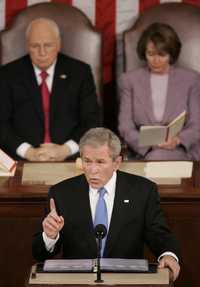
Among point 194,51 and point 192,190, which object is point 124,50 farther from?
point 192,190

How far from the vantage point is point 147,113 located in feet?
18.5

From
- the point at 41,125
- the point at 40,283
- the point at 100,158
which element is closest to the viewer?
the point at 40,283

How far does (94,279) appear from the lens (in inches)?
122

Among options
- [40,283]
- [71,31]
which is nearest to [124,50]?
[71,31]

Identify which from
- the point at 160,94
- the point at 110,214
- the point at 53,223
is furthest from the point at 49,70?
the point at 53,223

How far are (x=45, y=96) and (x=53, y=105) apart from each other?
84 millimetres

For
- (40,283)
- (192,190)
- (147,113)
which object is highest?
(147,113)

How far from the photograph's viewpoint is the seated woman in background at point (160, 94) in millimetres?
5566

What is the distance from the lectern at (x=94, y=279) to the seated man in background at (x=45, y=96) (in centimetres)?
241

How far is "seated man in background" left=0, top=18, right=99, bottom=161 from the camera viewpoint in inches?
219

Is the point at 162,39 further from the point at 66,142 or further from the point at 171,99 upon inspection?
the point at 66,142

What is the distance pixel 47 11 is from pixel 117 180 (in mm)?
2466

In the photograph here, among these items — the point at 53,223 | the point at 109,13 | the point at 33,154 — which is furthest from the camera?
the point at 109,13

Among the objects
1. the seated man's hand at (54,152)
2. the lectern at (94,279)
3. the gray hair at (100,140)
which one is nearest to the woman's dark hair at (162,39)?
the seated man's hand at (54,152)
